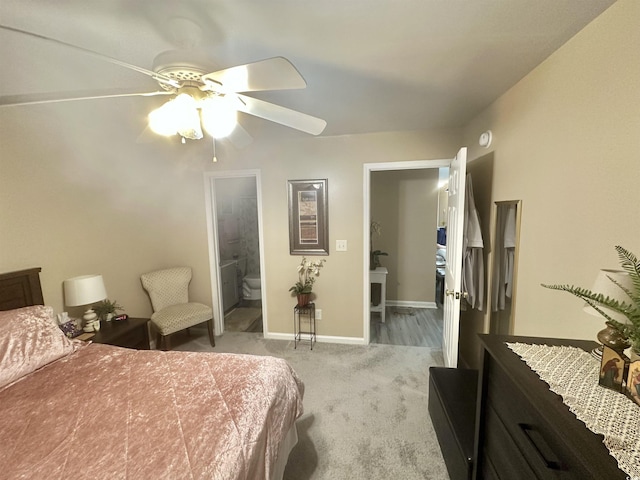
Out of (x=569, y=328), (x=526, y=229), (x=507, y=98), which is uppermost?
(x=507, y=98)

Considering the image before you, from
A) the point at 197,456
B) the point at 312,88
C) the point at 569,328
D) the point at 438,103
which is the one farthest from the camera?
the point at 438,103

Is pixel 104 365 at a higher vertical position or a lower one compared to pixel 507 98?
lower

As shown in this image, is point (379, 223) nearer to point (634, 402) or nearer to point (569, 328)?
point (569, 328)

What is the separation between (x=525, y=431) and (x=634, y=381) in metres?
0.31

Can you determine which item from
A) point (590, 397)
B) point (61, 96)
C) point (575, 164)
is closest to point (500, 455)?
point (590, 397)

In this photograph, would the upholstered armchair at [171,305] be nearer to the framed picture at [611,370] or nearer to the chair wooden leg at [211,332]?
the chair wooden leg at [211,332]

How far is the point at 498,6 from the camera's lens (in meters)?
1.04

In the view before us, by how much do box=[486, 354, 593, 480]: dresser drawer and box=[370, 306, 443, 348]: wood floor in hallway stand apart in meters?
2.31

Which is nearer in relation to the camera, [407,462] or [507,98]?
[407,462]

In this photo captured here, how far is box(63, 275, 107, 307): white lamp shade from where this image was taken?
2049 mm

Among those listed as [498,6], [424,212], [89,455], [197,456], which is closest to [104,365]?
[89,455]

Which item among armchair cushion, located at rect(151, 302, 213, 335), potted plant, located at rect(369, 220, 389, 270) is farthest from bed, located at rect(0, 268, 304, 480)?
potted plant, located at rect(369, 220, 389, 270)

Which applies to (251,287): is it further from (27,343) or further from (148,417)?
(148,417)

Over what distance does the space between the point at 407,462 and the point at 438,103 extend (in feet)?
8.21
